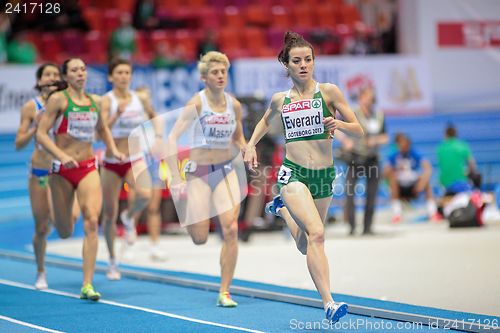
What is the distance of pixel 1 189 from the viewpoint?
1639cm

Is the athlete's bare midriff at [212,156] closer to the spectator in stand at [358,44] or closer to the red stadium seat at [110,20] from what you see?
the red stadium seat at [110,20]

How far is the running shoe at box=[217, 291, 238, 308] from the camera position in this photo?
27.6 ft

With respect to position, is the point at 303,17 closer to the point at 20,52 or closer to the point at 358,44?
the point at 358,44

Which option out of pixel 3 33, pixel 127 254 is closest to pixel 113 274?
pixel 127 254

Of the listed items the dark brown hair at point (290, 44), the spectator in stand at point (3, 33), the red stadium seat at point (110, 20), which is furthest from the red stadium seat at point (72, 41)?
the dark brown hair at point (290, 44)

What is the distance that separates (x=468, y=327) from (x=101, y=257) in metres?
6.87

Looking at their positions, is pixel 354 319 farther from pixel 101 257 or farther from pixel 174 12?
pixel 174 12

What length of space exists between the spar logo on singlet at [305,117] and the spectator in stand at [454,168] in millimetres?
8909

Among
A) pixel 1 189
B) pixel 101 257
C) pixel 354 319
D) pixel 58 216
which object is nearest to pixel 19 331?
pixel 58 216

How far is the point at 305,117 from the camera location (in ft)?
24.1

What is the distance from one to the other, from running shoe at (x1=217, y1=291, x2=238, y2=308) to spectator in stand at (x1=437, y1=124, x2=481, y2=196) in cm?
816

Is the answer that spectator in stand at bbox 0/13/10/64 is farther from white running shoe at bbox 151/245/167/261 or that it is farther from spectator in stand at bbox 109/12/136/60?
white running shoe at bbox 151/245/167/261

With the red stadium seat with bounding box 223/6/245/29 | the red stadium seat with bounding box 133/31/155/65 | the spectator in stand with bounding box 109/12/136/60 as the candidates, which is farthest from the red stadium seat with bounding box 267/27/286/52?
the spectator in stand with bounding box 109/12/136/60

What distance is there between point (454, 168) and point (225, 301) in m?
8.51
